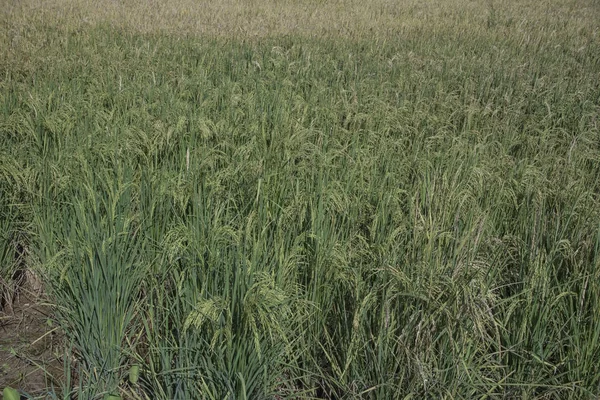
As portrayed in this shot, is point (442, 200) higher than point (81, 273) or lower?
higher

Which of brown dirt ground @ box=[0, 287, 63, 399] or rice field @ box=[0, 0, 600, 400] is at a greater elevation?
rice field @ box=[0, 0, 600, 400]

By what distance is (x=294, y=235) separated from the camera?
2578mm

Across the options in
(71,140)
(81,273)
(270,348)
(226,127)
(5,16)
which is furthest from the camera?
(5,16)

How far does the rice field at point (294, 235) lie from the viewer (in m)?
2.02

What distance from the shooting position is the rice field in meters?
2.02

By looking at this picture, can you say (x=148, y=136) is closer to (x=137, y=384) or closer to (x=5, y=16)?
(x=137, y=384)

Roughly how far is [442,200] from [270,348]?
34.3 inches

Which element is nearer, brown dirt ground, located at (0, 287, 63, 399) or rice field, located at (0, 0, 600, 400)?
rice field, located at (0, 0, 600, 400)

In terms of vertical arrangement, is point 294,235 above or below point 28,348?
above

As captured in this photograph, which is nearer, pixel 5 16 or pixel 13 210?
pixel 13 210

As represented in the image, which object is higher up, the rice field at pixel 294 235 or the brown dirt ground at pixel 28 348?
the rice field at pixel 294 235

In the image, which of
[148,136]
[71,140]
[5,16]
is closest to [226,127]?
[148,136]

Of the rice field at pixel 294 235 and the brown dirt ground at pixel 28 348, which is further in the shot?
the brown dirt ground at pixel 28 348

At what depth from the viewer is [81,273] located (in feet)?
7.48
